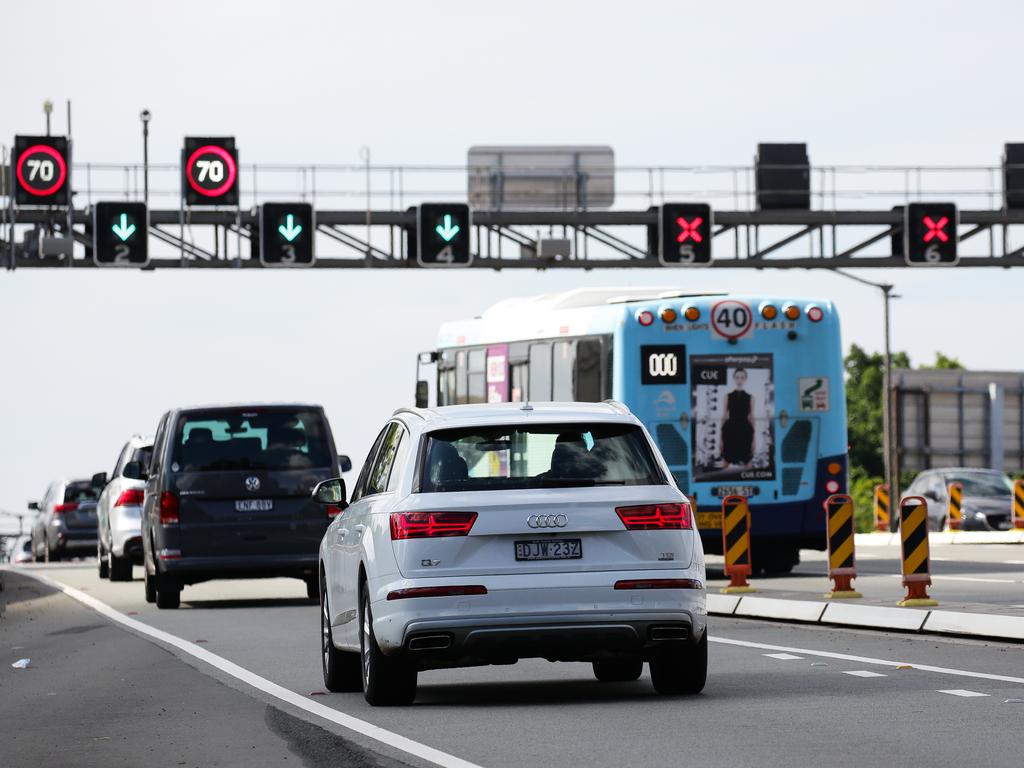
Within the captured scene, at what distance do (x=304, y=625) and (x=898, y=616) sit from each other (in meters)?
5.50

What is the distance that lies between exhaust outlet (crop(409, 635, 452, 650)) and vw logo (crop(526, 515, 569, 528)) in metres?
0.75

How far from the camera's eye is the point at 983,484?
50406 millimetres

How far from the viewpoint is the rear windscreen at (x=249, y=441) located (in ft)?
78.5

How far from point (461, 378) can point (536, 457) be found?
19945 millimetres

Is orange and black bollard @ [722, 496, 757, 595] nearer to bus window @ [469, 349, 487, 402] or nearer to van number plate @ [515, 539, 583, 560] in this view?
bus window @ [469, 349, 487, 402]

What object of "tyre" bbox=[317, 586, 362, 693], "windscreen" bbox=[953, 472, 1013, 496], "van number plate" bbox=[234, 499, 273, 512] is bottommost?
"windscreen" bbox=[953, 472, 1013, 496]

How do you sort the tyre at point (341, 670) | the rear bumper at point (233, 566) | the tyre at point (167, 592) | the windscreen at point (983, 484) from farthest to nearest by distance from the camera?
1. the windscreen at point (983, 484)
2. the tyre at point (167, 592)
3. the rear bumper at point (233, 566)
4. the tyre at point (341, 670)

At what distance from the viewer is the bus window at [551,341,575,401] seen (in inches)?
1129

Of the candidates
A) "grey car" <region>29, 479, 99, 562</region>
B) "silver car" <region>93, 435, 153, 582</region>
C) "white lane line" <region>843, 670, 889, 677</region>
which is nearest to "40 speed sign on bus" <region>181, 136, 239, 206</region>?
"silver car" <region>93, 435, 153, 582</region>

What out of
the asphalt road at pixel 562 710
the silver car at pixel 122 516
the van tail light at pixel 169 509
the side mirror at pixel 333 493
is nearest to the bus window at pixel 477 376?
the silver car at pixel 122 516

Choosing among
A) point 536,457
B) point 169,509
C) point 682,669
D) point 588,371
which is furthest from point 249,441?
point 536,457

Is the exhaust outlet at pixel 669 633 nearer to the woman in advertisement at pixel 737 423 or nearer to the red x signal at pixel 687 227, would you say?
the woman in advertisement at pixel 737 423

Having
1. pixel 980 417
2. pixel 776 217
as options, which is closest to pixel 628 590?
pixel 776 217

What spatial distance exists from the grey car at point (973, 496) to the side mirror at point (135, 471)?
25.0 m
